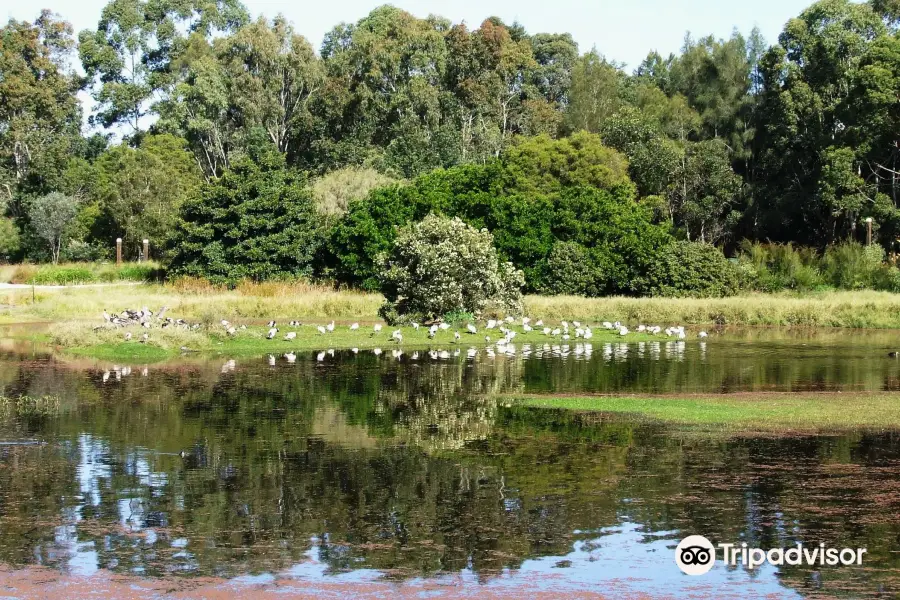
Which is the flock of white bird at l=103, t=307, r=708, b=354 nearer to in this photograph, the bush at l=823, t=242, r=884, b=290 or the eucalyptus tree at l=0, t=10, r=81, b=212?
the bush at l=823, t=242, r=884, b=290

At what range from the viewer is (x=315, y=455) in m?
16.2

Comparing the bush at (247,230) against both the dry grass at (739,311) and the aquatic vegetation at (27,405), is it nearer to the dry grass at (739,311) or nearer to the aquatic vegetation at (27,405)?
the dry grass at (739,311)

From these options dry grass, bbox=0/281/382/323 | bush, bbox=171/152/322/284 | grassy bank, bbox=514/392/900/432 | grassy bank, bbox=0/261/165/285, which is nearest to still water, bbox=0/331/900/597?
grassy bank, bbox=514/392/900/432

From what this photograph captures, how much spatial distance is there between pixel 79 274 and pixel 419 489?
47.8 m

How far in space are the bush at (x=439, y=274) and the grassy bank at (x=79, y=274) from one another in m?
22.0

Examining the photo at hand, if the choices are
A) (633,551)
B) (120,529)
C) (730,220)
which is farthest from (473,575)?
(730,220)

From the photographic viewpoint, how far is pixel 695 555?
11.4 m

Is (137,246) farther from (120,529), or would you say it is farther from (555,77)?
(120,529)

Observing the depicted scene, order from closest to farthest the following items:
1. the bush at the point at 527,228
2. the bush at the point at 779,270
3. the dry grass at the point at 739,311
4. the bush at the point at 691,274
Result: 1. the dry grass at the point at 739,311
2. the bush at the point at 691,274
3. the bush at the point at 527,228
4. the bush at the point at 779,270

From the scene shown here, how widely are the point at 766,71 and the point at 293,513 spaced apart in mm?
59725

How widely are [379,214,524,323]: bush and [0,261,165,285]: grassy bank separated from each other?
22038mm

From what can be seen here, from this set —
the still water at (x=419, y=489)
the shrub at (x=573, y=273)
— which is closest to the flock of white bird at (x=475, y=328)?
the still water at (x=419, y=489)

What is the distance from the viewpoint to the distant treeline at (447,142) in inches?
1946

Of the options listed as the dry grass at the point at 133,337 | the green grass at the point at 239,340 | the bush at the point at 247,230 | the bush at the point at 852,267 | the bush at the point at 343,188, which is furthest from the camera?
the bush at the point at 343,188
